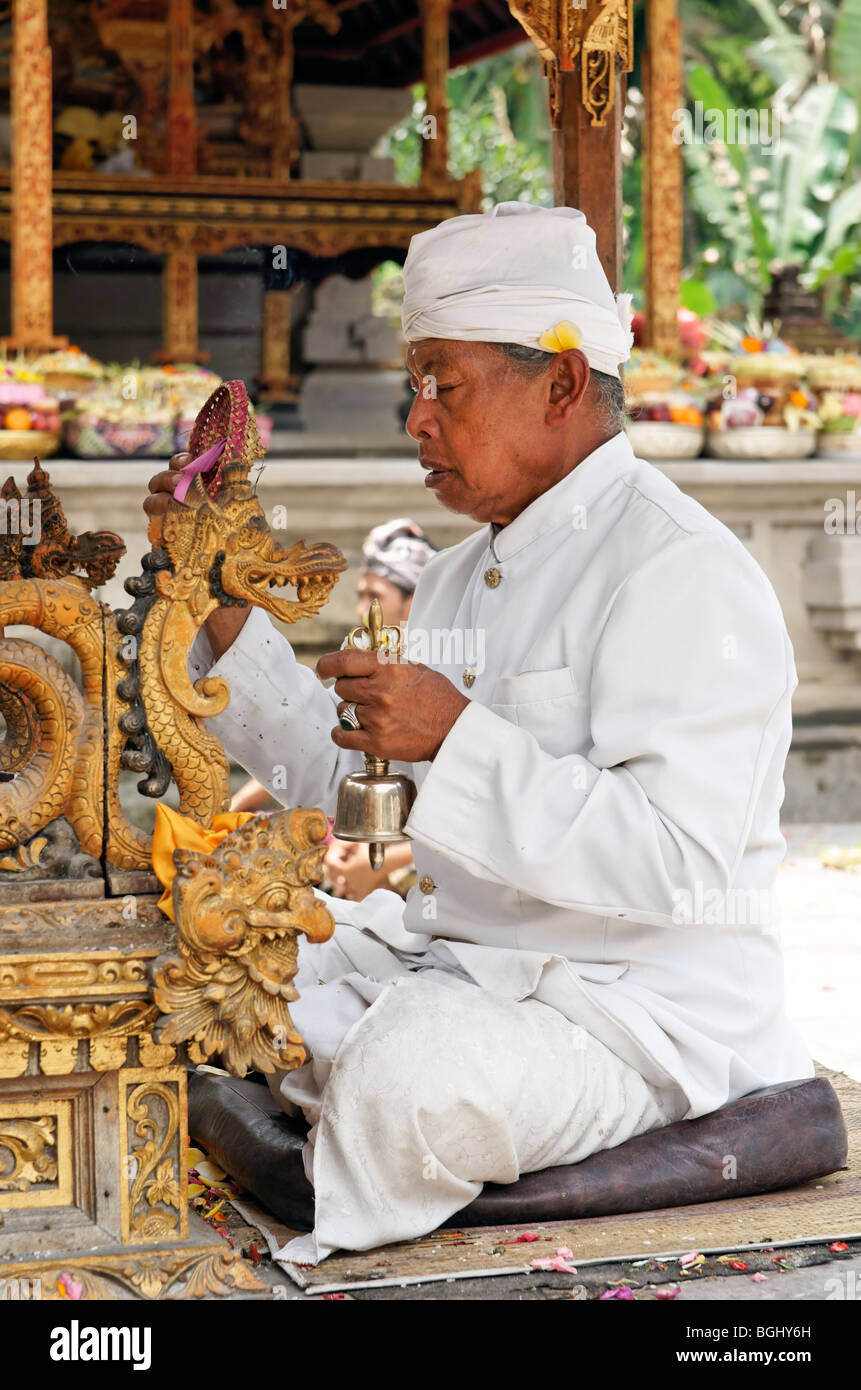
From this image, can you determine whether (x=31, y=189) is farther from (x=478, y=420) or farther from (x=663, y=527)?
(x=663, y=527)

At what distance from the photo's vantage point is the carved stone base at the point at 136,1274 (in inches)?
87.8

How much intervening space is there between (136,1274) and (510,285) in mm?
1537

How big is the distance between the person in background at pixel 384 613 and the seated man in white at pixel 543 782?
1679mm

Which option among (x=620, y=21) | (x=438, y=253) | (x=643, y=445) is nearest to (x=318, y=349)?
(x=643, y=445)

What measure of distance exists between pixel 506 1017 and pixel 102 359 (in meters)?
7.95

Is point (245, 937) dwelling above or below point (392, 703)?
below

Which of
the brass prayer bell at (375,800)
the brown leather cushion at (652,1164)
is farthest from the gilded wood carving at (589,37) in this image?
the brown leather cushion at (652,1164)

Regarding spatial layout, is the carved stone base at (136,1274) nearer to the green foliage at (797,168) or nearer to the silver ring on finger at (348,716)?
the silver ring on finger at (348,716)

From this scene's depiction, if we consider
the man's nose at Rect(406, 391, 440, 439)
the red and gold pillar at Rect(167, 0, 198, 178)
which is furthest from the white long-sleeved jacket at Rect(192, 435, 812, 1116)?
the red and gold pillar at Rect(167, 0, 198, 178)

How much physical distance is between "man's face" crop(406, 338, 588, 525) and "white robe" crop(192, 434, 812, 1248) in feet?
0.28

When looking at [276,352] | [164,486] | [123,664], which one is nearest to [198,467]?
[164,486]

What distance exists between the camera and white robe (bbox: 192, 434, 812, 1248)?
246cm

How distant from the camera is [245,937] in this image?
2.24 meters

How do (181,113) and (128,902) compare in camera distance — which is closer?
(128,902)
